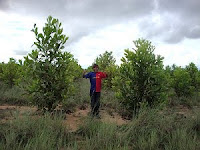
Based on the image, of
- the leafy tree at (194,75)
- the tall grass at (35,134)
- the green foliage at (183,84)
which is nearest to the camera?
the tall grass at (35,134)

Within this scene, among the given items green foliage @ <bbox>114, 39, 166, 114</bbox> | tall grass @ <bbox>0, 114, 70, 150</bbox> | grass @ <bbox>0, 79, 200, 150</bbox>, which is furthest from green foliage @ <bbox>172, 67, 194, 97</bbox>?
tall grass @ <bbox>0, 114, 70, 150</bbox>

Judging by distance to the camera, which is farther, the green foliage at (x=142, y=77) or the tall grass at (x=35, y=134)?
the green foliage at (x=142, y=77)

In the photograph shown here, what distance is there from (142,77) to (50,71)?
324cm

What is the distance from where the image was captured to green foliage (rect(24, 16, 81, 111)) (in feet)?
23.7

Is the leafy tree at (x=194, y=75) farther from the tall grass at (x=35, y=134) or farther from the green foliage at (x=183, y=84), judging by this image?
the tall grass at (x=35, y=134)

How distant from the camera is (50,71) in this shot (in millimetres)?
7289

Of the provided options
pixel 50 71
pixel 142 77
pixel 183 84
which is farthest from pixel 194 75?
pixel 50 71

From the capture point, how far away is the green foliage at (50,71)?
723 centimetres

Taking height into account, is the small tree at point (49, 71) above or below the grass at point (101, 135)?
above

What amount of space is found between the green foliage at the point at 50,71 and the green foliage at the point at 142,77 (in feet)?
A: 6.37

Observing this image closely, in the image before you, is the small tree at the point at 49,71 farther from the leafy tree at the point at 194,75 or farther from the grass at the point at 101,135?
the leafy tree at the point at 194,75

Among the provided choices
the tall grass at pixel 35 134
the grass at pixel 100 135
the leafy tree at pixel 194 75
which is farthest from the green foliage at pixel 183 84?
the tall grass at pixel 35 134

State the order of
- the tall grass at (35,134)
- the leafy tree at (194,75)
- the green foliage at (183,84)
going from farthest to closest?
1. the leafy tree at (194,75)
2. the green foliage at (183,84)
3. the tall grass at (35,134)

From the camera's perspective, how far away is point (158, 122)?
5.84 meters
